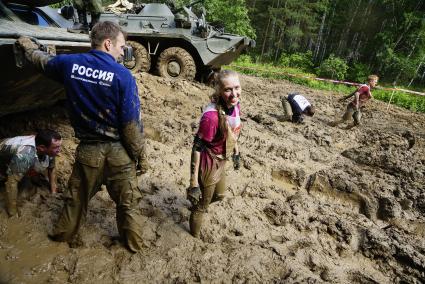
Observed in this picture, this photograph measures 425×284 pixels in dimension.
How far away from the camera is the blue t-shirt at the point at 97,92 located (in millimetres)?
1914

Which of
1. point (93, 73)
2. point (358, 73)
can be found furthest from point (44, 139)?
point (358, 73)

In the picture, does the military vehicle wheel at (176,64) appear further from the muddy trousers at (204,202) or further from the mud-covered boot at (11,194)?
the mud-covered boot at (11,194)

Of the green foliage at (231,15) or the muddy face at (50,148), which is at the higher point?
the muddy face at (50,148)

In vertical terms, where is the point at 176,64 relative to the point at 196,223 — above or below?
below

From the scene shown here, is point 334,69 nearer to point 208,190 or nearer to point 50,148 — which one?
point 208,190

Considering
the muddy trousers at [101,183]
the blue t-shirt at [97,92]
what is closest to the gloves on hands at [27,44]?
the blue t-shirt at [97,92]

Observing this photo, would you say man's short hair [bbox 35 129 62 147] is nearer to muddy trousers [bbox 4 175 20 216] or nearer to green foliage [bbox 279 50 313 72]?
muddy trousers [bbox 4 175 20 216]

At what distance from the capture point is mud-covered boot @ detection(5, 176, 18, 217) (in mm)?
2463

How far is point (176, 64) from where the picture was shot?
25.6 feet

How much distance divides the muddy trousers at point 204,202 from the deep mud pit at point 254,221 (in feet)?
0.35

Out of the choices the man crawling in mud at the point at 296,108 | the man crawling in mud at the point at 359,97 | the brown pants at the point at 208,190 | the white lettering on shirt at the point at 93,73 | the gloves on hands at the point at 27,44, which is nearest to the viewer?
the white lettering on shirt at the point at 93,73

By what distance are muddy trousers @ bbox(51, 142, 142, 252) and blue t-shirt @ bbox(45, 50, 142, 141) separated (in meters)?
0.10

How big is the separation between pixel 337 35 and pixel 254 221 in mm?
28182

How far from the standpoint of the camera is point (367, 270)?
2.65m
